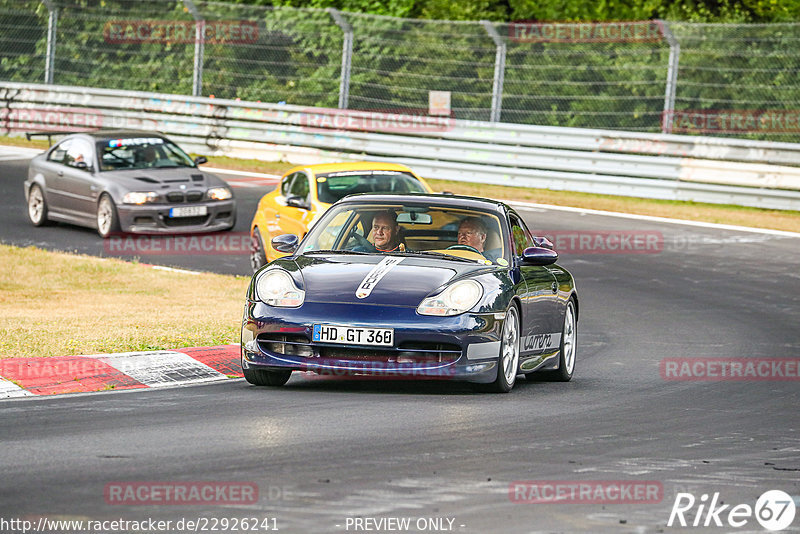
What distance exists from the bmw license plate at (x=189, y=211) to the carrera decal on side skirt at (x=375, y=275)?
11071mm

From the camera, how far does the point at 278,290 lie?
9773 millimetres

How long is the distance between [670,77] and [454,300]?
16656 mm

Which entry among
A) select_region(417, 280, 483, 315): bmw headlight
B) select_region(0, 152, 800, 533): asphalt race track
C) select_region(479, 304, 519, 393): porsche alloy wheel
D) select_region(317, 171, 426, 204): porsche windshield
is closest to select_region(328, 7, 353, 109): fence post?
select_region(317, 171, 426, 204): porsche windshield

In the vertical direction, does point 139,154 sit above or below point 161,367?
above

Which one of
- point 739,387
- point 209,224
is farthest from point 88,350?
point 209,224

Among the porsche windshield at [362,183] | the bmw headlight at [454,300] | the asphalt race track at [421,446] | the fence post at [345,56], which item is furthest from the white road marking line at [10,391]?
the fence post at [345,56]

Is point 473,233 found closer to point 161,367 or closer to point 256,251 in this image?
point 161,367

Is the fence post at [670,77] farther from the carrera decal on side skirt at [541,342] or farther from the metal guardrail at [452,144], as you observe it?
the carrera decal on side skirt at [541,342]

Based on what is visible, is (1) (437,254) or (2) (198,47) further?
(2) (198,47)

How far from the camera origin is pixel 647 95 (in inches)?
1027

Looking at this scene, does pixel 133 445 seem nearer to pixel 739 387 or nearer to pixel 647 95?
pixel 739 387

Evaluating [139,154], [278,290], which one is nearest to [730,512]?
[278,290]

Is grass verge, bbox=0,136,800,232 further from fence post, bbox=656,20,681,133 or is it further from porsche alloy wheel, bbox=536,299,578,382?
porsche alloy wheel, bbox=536,299,578,382

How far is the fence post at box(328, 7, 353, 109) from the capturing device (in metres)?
28.8
